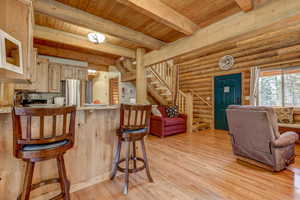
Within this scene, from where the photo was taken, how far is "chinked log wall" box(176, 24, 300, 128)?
4.00 meters

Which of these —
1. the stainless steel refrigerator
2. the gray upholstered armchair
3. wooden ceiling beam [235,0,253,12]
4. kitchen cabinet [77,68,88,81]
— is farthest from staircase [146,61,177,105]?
wooden ceiling beam [235,0,253,12]

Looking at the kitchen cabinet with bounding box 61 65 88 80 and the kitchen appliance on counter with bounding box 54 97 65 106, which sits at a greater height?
the kitchen cabinet with bounding box 61 65 88 80

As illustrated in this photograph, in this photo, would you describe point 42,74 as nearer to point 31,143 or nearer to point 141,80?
point 141,80

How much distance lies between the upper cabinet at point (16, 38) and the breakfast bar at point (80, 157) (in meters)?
0.43

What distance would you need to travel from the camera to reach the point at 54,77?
13.8ft

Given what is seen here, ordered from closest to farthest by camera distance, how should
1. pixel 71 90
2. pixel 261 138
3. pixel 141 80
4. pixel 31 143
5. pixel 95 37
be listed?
pixel 31 143
pixel 261 138
pixel 95 37
pixel 141 80
pixel 71 90

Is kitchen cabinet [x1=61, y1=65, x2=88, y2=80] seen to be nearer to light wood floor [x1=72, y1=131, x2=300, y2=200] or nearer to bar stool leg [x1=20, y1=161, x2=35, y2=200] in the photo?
light wood floor [x1=72, y1=131, x2=300, y2=200]

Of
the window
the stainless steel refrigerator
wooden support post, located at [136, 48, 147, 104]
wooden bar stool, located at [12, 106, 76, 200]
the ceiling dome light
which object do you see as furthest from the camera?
the stainless steel refrigerator

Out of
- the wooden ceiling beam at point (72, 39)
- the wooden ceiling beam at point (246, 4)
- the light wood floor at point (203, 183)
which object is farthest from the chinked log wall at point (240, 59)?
the light wood floor at point (203, 183)

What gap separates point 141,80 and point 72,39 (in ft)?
5.61

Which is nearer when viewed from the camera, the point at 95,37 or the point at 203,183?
the point at 203,183

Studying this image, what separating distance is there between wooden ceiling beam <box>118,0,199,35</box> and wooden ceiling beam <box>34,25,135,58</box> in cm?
181

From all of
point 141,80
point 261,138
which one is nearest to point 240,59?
point 261,138

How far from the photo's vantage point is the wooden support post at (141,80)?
335cm
